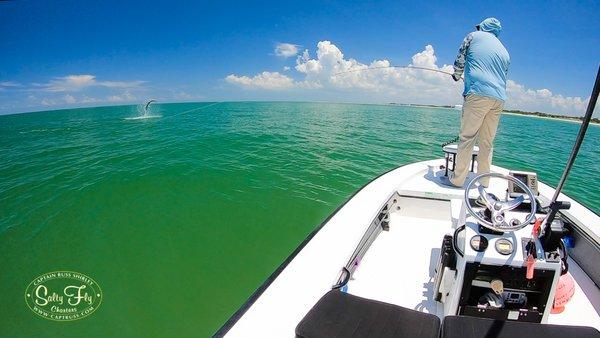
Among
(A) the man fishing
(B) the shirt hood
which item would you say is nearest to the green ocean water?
(A) the man fishing

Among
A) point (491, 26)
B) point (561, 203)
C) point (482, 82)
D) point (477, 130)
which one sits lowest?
point (561, 203)

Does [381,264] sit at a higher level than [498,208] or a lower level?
lower

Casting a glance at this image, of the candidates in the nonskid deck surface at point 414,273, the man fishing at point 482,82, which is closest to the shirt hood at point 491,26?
the man fishing at point 482,82

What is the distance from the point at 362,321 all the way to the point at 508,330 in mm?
648

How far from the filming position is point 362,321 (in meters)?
1.32

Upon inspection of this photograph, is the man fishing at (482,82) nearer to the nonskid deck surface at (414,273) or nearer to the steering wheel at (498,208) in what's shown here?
the nonskid deck surface at (414,273)

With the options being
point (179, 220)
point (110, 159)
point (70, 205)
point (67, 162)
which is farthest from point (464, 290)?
point (67, 162)

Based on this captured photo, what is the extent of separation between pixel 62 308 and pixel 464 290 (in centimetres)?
509

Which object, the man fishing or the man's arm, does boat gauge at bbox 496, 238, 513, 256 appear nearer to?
the man fishing

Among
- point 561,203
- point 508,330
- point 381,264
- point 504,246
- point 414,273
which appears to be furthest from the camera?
point 381,264

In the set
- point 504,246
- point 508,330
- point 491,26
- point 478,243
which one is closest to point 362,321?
point 508,330

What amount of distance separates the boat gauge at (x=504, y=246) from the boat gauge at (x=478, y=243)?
0.07m

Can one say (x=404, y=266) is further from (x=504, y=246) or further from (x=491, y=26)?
(x=491, y=26)

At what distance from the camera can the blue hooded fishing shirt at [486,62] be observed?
3.32 meters
